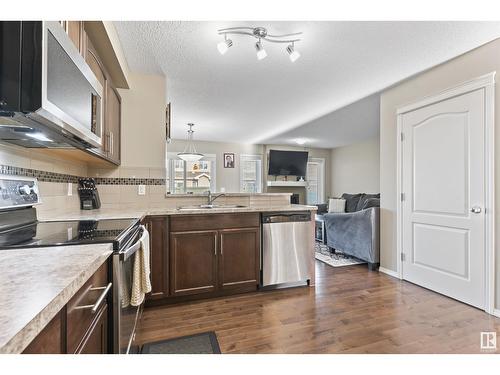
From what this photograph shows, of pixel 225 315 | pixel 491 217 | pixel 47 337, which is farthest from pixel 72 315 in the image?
pixel 491 217

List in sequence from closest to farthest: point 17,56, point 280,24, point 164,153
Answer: point 17,56 < point 280,24 < point 164,153

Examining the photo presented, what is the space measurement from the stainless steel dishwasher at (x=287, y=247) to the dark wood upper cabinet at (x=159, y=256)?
0.97m

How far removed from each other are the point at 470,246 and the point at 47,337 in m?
3.10

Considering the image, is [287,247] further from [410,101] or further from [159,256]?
[410,101]

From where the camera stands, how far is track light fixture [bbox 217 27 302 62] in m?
2.08

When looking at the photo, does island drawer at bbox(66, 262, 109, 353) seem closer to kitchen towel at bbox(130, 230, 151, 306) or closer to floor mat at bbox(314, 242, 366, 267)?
kitchen towel at bbox(130, 230, 151, 306)

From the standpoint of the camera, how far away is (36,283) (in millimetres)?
601

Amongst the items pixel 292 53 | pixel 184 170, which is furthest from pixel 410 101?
pixel 184 170

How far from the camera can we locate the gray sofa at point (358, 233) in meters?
3.43

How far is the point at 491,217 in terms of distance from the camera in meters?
2.21

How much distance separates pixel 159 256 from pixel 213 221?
578mm
